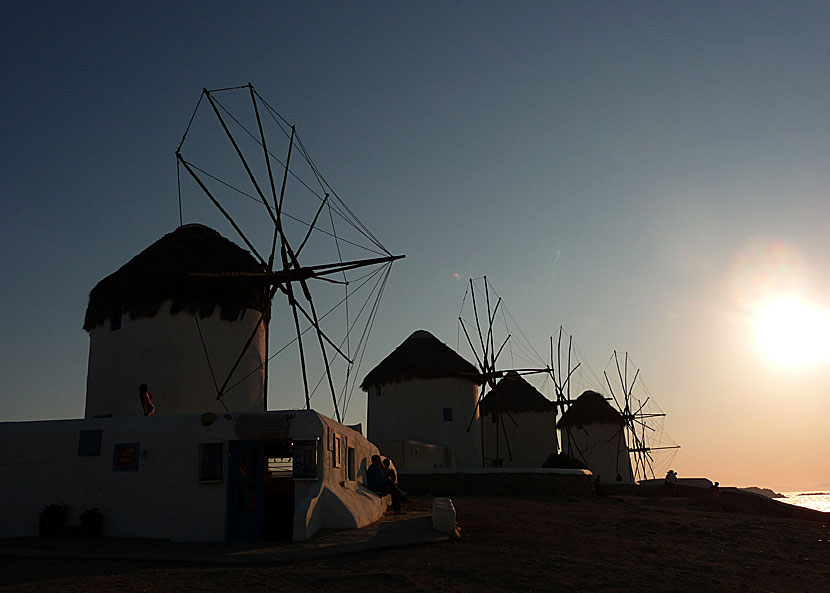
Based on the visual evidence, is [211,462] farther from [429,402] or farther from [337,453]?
[429,402]

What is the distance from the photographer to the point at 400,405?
3653cm

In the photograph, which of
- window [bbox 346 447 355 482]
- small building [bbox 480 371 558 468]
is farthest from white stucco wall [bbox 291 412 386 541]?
small building [bbox 480 371 558 468]

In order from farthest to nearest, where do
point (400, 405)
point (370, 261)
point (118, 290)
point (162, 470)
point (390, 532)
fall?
point (400, 405), point (118, 290), point (370, 261), point (162, 470), point (390, 532)

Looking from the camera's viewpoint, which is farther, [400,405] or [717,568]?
[400,405]

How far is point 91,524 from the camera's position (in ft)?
48.0

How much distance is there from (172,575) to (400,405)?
26.4 meters

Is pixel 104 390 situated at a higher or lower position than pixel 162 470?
higher

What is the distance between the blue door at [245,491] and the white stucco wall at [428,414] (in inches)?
858

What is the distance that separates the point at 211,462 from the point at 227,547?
2.06 m

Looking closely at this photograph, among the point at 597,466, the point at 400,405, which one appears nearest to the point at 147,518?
the point at 400,405

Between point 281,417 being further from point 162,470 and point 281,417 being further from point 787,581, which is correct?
point 787,581

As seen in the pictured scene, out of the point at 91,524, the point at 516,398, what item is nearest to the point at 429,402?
the point at 516,398

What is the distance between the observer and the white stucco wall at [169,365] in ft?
64.8

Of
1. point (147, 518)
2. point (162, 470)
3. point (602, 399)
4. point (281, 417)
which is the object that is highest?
point (602, 399)
